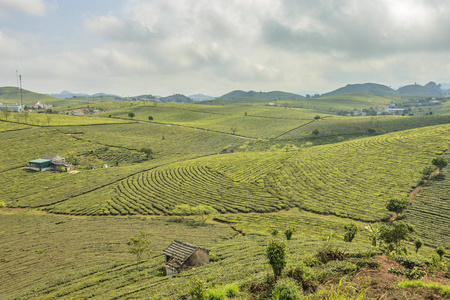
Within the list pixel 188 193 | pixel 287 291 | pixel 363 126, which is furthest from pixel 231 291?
pixel 363 126

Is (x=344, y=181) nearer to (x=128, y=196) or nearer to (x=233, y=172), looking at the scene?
(x=233, y=172)

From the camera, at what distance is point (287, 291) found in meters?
12.3

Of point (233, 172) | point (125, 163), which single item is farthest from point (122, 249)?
point (125, 163)

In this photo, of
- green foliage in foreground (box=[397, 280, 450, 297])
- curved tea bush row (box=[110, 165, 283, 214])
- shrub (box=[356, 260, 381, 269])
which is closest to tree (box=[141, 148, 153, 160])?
curved tea bush row (box=[110, 165, 283, 214])

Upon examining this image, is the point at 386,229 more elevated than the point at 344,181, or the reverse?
the point at 386,229

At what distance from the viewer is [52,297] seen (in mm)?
23938

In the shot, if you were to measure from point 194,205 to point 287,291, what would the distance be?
157 ft

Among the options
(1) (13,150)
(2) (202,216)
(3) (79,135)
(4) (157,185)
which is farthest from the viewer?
(3) (79,135)

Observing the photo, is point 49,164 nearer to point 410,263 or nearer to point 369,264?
point 369,264

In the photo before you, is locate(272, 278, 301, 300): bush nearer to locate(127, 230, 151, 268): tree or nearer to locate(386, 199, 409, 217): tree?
locate(127, 230, 151, 268): tree

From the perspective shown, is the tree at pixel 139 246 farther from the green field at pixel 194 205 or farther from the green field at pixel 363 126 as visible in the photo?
the green field at pixel 363 126

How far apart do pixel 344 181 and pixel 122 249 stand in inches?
2229

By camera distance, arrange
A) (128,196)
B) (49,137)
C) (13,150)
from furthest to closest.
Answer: (49,137), (13,150), (128,196)

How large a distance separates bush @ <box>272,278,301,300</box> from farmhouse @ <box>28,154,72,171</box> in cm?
9877
